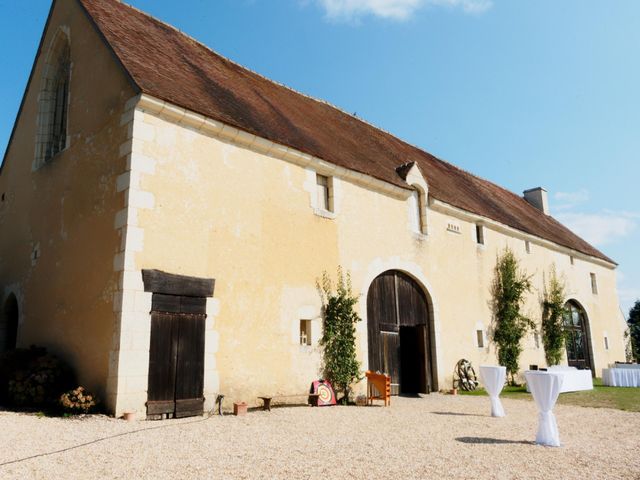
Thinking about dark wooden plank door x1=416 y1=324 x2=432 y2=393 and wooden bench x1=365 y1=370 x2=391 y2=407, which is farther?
dark wooden plank door x1=416 y1=324 x2=432 y2=393

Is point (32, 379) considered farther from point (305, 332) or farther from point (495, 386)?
point (495, 386)

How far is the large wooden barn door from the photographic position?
793 cm

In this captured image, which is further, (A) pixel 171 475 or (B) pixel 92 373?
(B) pixel 92 373

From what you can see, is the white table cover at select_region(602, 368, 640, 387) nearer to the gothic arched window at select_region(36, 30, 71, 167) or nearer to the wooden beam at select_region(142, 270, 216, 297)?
the wooden beam at select_region(142, 270, 216, 297)

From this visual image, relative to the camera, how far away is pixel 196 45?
44.4 ft

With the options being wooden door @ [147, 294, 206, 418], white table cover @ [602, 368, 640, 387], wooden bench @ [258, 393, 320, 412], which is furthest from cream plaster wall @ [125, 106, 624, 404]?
white table cover @ [602, 368, 640, 387]

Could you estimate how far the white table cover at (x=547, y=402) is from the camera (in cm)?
618

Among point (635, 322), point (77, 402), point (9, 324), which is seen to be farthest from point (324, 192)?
point (635, 322)

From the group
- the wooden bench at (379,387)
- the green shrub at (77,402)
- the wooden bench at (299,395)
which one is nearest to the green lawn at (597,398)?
the wooden bench at (379,387)

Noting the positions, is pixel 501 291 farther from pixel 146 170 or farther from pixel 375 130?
pixel 146 170

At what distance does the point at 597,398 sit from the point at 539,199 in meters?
15.4

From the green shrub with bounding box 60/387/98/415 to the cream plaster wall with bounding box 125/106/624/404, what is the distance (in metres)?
1.85

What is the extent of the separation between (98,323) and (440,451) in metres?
5.38

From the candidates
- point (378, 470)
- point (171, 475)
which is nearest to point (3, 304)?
point (171, 475)
